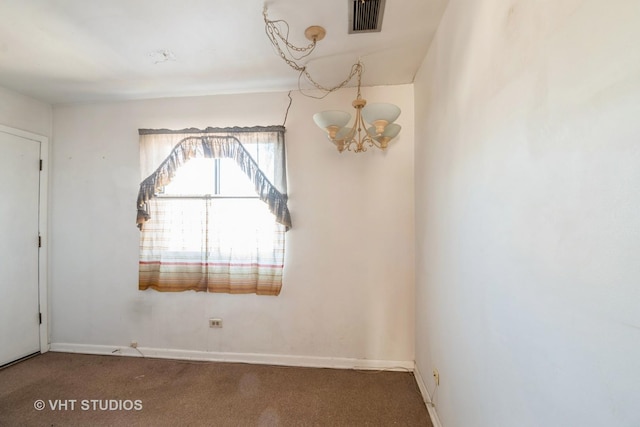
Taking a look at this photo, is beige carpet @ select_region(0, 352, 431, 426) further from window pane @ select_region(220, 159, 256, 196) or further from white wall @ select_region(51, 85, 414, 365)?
window pane @ select_region(220, 159, 256, 196)

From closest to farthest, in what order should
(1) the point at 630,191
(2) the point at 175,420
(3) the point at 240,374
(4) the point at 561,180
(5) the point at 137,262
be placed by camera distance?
(1) the point at 630,191 < (4) the point at 561,180 < (2) the point at 175,420 < (3) the point at 240,374 < (5) the point at 137,262

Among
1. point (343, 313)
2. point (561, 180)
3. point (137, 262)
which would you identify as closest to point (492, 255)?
point (561, 180)

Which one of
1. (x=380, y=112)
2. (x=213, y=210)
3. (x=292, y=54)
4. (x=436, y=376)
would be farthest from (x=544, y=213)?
(x=213, y=210)

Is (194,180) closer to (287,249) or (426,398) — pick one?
(287,249)

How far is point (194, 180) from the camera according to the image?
2592 millimetres

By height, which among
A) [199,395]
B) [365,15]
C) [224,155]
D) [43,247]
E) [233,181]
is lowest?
[199,395]

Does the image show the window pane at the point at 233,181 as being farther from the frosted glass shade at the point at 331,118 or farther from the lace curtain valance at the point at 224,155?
the frosted glass shade at the point at 331,118

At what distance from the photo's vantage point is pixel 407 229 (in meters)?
2.37

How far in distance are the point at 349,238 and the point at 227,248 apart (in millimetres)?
1202

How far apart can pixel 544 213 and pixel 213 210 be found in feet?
8.13

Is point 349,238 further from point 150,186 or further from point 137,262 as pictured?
point 137,262

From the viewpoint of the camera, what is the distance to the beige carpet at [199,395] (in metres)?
1.80

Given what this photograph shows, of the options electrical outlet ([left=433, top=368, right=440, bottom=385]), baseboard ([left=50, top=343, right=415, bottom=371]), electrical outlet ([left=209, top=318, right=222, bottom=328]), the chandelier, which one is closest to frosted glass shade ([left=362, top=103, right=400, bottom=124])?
the chandelier

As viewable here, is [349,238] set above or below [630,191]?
below
